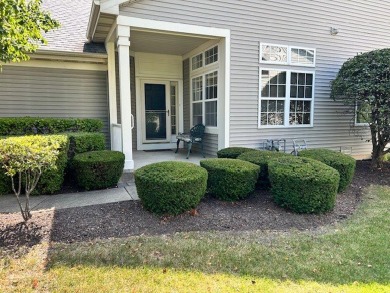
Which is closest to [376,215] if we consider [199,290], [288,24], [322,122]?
[199,290]

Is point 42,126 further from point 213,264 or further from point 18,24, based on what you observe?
point 213,264

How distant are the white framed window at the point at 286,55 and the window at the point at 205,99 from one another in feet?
4.82

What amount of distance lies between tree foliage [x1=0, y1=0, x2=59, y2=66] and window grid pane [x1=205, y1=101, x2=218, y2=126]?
15.2 feet

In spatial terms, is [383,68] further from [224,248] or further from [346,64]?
[224,248]

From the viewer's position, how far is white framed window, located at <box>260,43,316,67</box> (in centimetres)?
776

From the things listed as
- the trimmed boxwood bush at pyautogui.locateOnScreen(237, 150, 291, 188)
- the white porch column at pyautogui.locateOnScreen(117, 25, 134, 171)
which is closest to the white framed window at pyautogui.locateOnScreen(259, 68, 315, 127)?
the trimmed boxwood bush at pyautogui.locateOnScreen(237, 150, 291, 188)

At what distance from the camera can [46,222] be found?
3883 millimetres

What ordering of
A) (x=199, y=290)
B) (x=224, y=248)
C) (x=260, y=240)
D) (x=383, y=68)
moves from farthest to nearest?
(x=383, y=68)
(x=260, y=240)
(x=224, y=248)
(x=199, y=290)

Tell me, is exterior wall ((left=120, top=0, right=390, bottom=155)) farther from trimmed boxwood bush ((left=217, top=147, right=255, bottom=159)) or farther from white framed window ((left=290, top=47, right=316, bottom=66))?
trimmed boxwood bush ((left=217, top=147, right=255, bottom=159))

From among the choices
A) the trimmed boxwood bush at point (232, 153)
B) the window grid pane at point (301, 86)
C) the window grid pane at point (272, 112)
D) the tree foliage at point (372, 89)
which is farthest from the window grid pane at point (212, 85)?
the tree foliage at point (372, 89)

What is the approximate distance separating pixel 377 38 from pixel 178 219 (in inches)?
368

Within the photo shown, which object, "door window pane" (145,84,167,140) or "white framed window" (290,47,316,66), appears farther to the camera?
"door window pane" (145,84,167,140)

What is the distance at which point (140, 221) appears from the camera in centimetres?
401

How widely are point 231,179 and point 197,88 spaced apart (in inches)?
188
